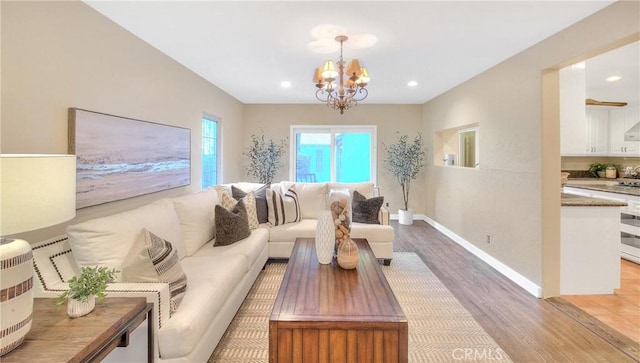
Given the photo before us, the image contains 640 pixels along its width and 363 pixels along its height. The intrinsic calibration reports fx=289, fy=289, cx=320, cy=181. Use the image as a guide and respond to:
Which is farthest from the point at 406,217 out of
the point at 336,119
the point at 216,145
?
the point at 216,145

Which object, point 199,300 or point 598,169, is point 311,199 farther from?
point 598,169

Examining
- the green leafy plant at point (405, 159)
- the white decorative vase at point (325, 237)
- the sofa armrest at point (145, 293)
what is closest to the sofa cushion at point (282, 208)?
the white decorative vase at point (325, 237)

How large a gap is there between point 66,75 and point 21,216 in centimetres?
148

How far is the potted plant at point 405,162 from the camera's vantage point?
235 inches

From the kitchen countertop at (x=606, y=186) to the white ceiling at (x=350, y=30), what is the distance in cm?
255

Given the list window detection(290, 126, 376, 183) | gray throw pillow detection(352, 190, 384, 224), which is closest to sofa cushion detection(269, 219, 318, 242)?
gray throw pillow detection(352, 190, 384, 224)

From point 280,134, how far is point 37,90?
456cm

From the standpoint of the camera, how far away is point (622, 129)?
17.3ft

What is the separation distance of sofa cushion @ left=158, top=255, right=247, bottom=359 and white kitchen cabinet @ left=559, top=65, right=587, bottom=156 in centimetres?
362

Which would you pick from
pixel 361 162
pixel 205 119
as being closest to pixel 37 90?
pixel 205 119

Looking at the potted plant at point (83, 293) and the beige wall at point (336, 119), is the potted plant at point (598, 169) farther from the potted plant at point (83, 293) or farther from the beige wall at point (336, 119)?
the potted plant at point (83, 293)

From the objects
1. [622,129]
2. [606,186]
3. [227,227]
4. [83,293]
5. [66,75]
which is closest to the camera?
Result: [83,293]

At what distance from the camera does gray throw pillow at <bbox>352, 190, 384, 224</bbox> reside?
12.6ft

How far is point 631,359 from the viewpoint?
1.97 meters
